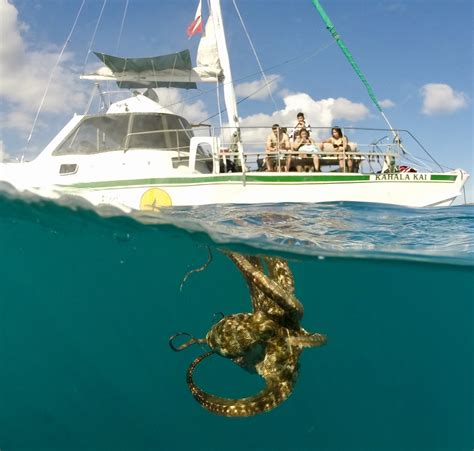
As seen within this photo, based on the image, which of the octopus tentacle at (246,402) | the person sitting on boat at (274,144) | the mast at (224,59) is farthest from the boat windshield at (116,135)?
the octopus tentacle at (246,402)

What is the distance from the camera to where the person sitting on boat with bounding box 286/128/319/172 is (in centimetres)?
1388

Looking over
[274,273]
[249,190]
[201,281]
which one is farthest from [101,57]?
[274,273]

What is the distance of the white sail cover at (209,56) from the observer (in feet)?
53.5

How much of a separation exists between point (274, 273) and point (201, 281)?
938 cm

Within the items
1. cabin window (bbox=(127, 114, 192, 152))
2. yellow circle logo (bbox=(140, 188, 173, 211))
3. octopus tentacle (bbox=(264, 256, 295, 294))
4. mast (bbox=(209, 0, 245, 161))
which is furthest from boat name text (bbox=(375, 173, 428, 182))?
octopus tentacle (bbox=(264, 256, 295, 294))

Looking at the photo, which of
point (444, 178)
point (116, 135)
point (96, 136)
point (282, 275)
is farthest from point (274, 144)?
point (282, 275)

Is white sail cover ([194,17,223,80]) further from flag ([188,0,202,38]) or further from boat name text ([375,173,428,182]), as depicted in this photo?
boat name text ([375,173,428,182])

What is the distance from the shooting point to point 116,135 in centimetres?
1461

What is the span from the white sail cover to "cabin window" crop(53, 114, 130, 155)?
146 inches

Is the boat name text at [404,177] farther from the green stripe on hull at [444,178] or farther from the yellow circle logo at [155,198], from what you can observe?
the yellow circle logo at [155,198]

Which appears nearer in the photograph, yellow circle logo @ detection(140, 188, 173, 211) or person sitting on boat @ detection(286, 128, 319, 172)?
yellow circle logo @ detection(140, 188, 173, 211)

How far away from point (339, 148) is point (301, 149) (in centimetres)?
127

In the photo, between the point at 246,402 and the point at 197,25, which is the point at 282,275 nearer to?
the point at 246,402

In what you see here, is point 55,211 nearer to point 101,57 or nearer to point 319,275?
point 319,275
